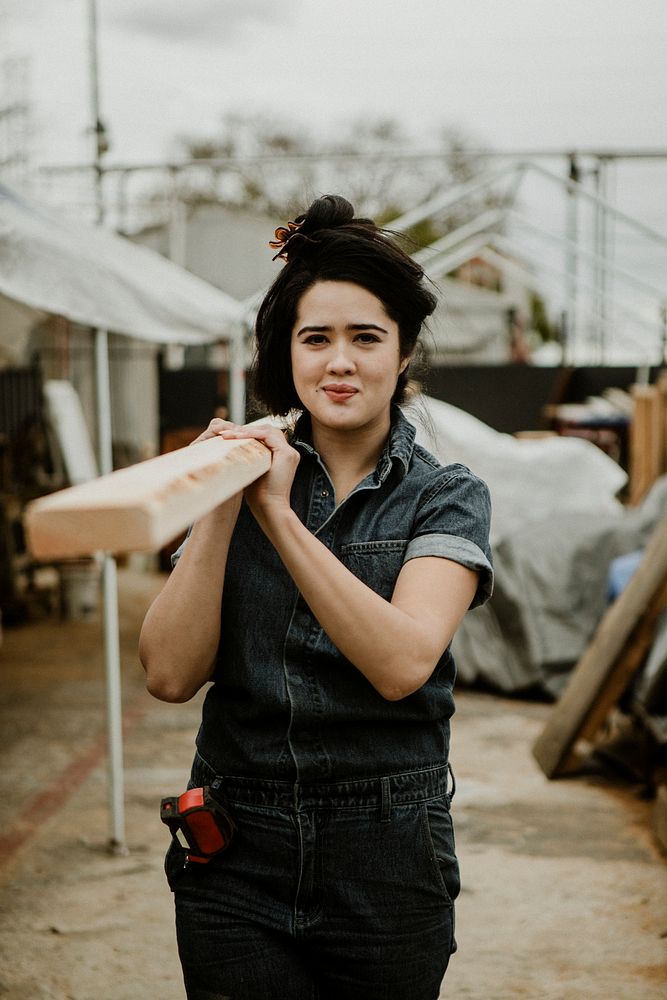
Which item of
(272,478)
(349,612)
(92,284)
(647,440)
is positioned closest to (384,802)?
(349,612)

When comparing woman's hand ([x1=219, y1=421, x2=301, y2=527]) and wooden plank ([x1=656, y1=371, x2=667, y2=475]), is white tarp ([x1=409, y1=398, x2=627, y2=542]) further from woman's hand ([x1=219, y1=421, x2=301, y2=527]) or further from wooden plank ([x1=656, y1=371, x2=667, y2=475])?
woman's hand ([x1=219, y1=421, x2=301, y2=527])

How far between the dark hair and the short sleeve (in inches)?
10.1

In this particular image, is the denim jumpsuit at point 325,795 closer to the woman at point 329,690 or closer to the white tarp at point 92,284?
the woman at point 329,690

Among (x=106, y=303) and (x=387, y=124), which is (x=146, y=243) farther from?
(x=106, y=303)

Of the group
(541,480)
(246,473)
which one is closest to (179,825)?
(246,473)

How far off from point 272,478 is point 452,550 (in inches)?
12.1

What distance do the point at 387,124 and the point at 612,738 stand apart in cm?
2256

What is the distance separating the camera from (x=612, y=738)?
19.2 ft

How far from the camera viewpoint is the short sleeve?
162 cm

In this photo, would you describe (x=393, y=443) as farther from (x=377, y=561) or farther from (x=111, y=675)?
(x=111, y=675)

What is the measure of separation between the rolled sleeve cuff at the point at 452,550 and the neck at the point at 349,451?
174mm

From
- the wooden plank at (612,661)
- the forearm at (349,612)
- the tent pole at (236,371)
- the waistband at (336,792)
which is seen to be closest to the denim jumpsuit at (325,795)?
the waistband at (336,792)

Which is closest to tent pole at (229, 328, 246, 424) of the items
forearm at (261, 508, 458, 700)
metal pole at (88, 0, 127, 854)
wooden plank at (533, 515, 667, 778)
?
metal pole at (88, 0, 127, 854)

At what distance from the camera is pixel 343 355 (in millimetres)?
1660
